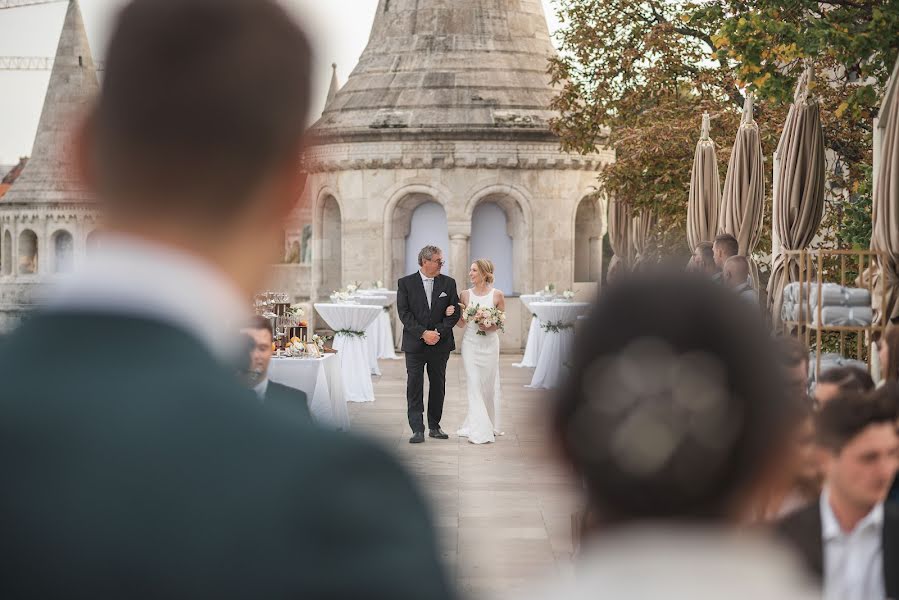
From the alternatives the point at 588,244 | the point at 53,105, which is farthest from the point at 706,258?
the point at 53,105

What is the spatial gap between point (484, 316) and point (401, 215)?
573 inches

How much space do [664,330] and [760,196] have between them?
1299 centimetres

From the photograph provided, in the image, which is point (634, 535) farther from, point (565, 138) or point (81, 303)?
point (565, 138)

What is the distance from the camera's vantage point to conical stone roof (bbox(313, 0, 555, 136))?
27.9 meters

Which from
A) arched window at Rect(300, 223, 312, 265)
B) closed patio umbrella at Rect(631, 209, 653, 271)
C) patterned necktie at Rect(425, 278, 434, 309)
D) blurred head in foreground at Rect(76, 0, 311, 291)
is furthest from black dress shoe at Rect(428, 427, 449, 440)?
arched window at Rect(300, 223, 312, 265)

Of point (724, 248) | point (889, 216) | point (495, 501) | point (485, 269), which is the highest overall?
point (889, 216)

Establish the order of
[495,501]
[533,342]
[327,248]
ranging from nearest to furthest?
[495,501] < [533,342] < [327,248]

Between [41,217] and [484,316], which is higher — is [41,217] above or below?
above

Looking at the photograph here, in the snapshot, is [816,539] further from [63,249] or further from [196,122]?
[63,249]

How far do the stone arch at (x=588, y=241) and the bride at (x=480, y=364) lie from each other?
15.8 m

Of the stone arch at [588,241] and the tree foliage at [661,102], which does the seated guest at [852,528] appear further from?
the stone arch at [588,241]

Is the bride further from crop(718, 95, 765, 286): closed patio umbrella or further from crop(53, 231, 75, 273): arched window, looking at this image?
crop(53, 231, 75, 273): arched window

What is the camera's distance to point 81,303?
1228mm

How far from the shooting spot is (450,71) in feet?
94.3
